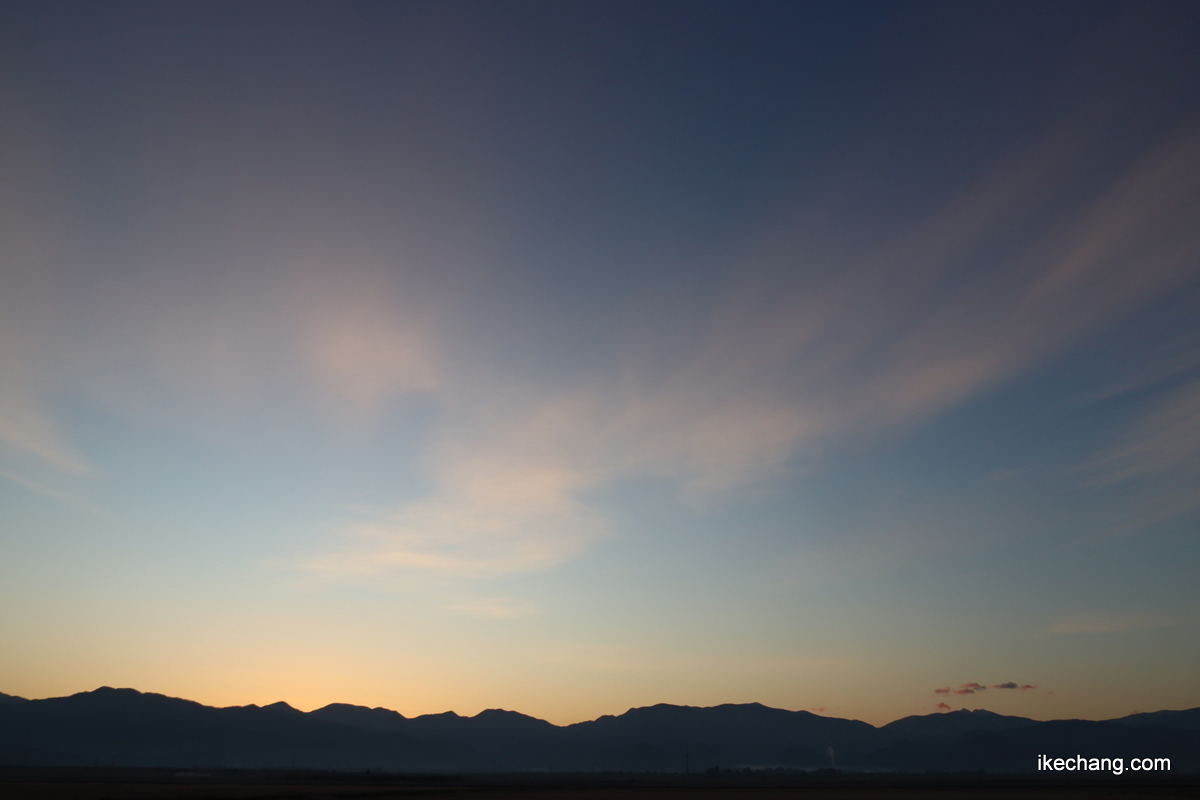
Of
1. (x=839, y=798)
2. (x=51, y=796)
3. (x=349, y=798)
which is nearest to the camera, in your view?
(x=51, y=796)

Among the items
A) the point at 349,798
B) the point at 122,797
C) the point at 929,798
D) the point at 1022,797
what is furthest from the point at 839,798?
the point at 122,797

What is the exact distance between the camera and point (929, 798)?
83188mm

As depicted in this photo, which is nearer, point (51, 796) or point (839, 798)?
point (51, 796)

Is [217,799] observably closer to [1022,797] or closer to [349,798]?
[349,798]

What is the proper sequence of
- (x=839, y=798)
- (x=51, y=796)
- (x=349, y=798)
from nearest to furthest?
(x=51, y=796), (x=349, y=798), (x=839, y=798)

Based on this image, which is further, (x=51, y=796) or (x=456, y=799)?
(x=456, y=799)

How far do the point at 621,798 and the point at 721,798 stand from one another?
1294 cm

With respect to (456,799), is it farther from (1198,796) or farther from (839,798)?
(1198,796)

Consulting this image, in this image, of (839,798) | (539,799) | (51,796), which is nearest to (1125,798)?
(839,798)

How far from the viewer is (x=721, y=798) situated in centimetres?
8612

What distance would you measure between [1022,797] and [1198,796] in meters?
20.3

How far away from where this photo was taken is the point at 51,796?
2781 inches

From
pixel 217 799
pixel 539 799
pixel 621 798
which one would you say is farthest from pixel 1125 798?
pixel 217 799

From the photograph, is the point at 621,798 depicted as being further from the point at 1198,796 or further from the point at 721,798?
the point at 1198,796
